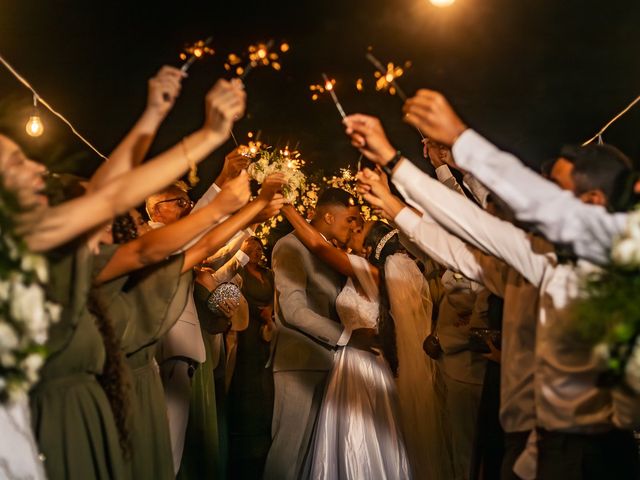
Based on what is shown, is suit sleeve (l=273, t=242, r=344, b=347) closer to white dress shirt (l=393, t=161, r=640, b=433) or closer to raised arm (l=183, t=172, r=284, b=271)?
raised arm (l=183, t=172, r=284, b=271)

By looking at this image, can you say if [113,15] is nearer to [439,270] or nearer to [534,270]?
[439,270]

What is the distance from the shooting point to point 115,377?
12.6 feet

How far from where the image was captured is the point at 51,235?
2854 mm

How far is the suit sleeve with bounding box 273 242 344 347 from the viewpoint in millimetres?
6223

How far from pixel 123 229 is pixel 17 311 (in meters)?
1.93

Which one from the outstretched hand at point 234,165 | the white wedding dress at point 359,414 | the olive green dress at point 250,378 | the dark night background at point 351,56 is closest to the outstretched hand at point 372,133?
the outstretched hand at point 234,165

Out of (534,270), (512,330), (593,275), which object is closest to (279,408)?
(512,330)

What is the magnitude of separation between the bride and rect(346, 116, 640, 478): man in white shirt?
262 centimetres

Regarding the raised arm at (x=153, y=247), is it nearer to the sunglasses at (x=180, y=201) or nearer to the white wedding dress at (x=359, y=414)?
the white wedding dress at (x=359, y=414)

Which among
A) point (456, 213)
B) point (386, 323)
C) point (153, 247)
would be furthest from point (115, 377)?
point (386, 323)

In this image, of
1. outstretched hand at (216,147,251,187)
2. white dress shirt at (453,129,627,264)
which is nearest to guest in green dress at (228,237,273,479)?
outstretched hand at (216,147,251,187)

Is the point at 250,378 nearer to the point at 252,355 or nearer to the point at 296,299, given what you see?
the point at 252,355

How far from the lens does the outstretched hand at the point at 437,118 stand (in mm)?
3471

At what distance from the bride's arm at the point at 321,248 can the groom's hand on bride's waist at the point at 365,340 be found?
500 millimetres
